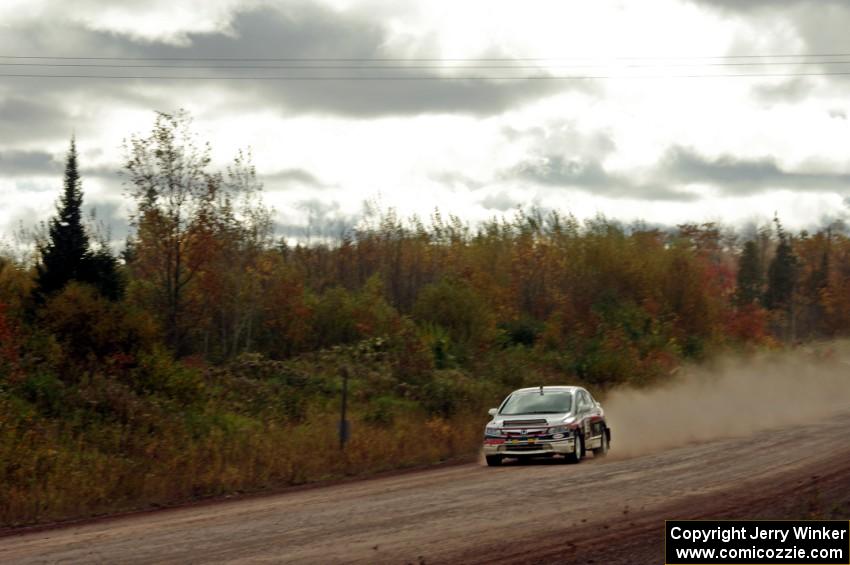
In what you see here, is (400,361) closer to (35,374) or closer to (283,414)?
(283,414)

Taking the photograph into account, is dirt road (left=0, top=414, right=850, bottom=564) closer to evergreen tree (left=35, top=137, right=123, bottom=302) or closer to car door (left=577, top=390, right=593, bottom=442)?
car door (left=577, top=390, right=593, bottom=442)

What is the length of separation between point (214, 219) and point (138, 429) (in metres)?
15.4

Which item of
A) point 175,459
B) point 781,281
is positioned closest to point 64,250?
point 175,459

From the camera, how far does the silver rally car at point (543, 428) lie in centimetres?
2311

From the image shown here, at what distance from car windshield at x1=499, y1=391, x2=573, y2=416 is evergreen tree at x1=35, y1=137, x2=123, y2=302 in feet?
50.9

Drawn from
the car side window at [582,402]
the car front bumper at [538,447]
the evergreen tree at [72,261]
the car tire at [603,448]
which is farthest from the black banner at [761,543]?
the evergreen tree at [72,261]

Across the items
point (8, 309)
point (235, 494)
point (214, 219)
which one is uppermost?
point (214, 219)

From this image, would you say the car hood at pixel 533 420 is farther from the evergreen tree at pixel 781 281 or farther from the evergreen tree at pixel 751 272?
the evergreen tree at pixel 781 281

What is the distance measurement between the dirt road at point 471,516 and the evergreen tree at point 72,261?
1703cm

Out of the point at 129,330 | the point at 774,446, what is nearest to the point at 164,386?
the point at 129,330

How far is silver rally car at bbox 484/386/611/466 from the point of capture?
23.1 metres

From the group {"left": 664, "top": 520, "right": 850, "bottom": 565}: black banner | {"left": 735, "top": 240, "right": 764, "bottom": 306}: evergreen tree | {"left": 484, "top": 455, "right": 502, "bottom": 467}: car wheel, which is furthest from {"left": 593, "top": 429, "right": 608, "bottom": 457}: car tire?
{"left": 735, "top": 240, "right": 764, "bottom": 306}: evergreen tree

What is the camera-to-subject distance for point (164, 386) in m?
28.4

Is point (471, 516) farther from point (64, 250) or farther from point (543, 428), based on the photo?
point (64, 250)
